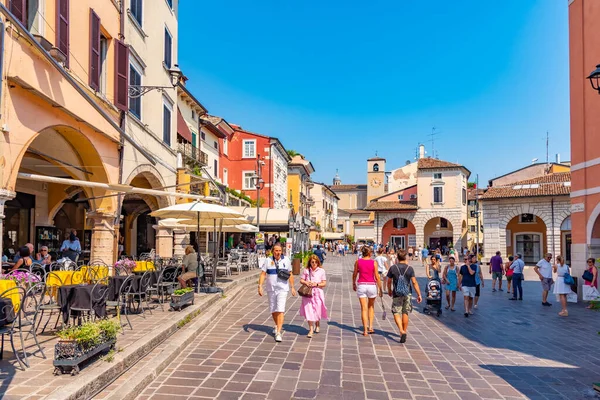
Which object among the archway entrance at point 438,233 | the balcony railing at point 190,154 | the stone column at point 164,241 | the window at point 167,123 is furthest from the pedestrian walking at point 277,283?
the archway entrance at point 438,233

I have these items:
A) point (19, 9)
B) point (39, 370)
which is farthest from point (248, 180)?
point (39, 370)

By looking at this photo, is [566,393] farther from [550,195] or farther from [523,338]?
[550,195]

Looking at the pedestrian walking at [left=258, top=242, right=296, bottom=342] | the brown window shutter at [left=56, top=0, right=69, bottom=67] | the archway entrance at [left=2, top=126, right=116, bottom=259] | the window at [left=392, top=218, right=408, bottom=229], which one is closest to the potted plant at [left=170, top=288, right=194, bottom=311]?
the pedestrian walking at [left=258, top=242, right=296, bottom=342]

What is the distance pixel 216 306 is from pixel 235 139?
32377mm

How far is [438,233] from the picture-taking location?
161ft

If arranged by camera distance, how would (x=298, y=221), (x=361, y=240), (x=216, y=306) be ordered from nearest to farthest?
(x=216, y=306), (x=298, y=221), (x=361, y=240)

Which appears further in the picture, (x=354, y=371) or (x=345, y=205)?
(x=345, y=205)

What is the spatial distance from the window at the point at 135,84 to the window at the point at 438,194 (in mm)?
38270

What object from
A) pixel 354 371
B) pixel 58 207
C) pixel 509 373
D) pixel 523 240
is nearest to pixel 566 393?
pixel 509 373

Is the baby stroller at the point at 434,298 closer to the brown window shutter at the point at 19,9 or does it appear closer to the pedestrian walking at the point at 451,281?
the pedestrian walking at the point at 451,281

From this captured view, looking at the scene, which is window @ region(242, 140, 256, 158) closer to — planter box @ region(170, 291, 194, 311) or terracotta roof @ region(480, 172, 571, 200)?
terracotta roof @ region(480, 172, 571, 200)

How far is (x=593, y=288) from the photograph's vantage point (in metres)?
13.1

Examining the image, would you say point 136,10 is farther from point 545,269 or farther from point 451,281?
point 545,269

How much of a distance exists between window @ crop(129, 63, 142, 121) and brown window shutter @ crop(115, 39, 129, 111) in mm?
838
